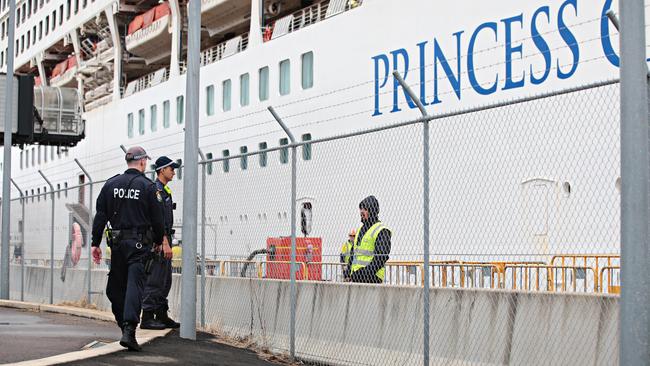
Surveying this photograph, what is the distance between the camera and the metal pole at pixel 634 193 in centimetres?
566

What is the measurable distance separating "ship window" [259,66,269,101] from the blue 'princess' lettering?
656 cm

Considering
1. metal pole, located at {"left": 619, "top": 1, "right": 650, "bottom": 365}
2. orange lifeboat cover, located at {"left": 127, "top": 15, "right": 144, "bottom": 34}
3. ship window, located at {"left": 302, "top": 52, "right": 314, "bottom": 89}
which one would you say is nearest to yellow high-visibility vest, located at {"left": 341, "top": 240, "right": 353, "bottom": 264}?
metal pole, located at {"left": 619, "top": 1, "right": 650, "bottom": 365}

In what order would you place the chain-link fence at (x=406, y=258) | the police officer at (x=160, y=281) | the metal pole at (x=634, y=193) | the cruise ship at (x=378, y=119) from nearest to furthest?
the metal pole at (x=634, y=193) < the chain-link fence at (x=406, y=258) < the police officer at (x=160, y=281) < the cruise ship at (x=378, y=119)

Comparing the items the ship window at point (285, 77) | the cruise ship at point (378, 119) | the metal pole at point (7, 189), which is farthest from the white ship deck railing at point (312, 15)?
the metal pole at point (7, 189)

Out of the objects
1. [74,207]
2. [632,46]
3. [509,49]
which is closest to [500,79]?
[509,49]

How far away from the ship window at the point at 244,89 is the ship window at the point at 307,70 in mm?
Answer: 3324

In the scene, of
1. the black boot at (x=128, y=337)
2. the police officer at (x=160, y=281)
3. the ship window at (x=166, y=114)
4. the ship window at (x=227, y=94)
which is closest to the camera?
the black boot at (x=128, y=337)

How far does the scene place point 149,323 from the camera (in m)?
11.1

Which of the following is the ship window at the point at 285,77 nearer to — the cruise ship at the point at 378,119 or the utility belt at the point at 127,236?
the cruise ship at the point at 378,119

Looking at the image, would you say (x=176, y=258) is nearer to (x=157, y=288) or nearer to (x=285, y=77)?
(x=157, y=288)

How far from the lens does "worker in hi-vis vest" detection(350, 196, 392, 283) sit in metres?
9.51

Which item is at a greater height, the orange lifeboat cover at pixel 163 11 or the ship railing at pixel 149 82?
the orange lifeboat cover at pixel 163 11

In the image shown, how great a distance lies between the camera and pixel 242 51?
30.4 m

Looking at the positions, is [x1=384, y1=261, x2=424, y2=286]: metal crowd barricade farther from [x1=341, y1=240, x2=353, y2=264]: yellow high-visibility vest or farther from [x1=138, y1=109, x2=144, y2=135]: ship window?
[x1=138, y1=109, x2=144, y2=135]: ship window
